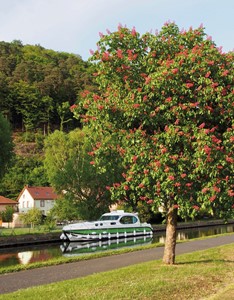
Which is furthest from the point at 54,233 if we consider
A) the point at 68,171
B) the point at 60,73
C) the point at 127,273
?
the point at 60,73

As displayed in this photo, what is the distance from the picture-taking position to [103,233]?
39.6 m

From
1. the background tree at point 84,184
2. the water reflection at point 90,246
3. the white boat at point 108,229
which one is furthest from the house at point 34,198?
the water reflection at point 90,246

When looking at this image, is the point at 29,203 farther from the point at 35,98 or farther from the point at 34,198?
the point at 35,98

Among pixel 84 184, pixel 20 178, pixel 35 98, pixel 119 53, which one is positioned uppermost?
pixel 35 98

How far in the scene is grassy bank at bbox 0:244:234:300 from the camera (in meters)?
9.85

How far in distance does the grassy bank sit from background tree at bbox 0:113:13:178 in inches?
957

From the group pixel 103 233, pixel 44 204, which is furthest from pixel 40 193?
pixel 103 233

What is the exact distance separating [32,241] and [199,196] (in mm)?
25562

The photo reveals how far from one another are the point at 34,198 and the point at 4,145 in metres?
42.0

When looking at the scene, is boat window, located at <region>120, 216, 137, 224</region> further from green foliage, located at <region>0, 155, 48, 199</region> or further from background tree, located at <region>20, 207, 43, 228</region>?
green foliage, located at <region>0, 155, 48, 199</region>

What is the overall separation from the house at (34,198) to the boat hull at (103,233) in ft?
116

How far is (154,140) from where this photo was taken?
Result: 1243 centimetres

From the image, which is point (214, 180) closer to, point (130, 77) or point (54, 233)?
point (130, 77)

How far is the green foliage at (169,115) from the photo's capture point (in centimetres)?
1178
